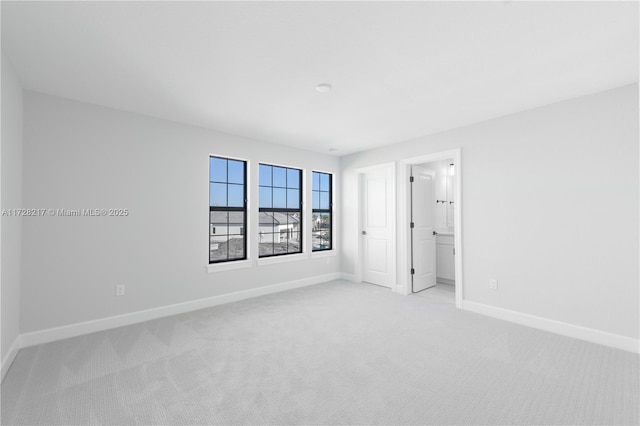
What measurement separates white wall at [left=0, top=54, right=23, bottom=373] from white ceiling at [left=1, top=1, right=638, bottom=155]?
0.85 feet

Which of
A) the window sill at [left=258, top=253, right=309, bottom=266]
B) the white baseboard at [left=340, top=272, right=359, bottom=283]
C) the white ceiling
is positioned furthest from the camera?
the white baseboard at [left=340, top=272, right=359, bottom=283]

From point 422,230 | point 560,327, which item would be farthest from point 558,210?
point 422,230

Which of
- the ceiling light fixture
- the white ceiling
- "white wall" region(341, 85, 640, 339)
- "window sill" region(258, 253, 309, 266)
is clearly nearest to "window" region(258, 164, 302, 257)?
"window sill" region(258, 253, 309, 266)

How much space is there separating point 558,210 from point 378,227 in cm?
261

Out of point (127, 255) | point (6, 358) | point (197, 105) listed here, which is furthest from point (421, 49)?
point (6, 358)

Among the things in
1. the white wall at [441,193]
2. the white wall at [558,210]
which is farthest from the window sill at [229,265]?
the white wall at [441,193]

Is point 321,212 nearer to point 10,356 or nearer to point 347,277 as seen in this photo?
point 347,277

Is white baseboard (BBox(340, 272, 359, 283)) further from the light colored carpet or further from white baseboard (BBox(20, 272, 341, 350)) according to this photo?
the light colored carpet

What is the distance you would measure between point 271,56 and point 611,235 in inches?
140

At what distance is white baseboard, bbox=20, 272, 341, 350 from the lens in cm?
289

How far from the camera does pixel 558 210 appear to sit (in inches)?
125

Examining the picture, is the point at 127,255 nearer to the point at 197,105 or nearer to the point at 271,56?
the point at 197,105

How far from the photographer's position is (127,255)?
135 inches

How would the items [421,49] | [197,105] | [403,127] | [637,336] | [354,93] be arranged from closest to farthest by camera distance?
[421,49], [637,336], [354,93], [197,105], [403,127]
